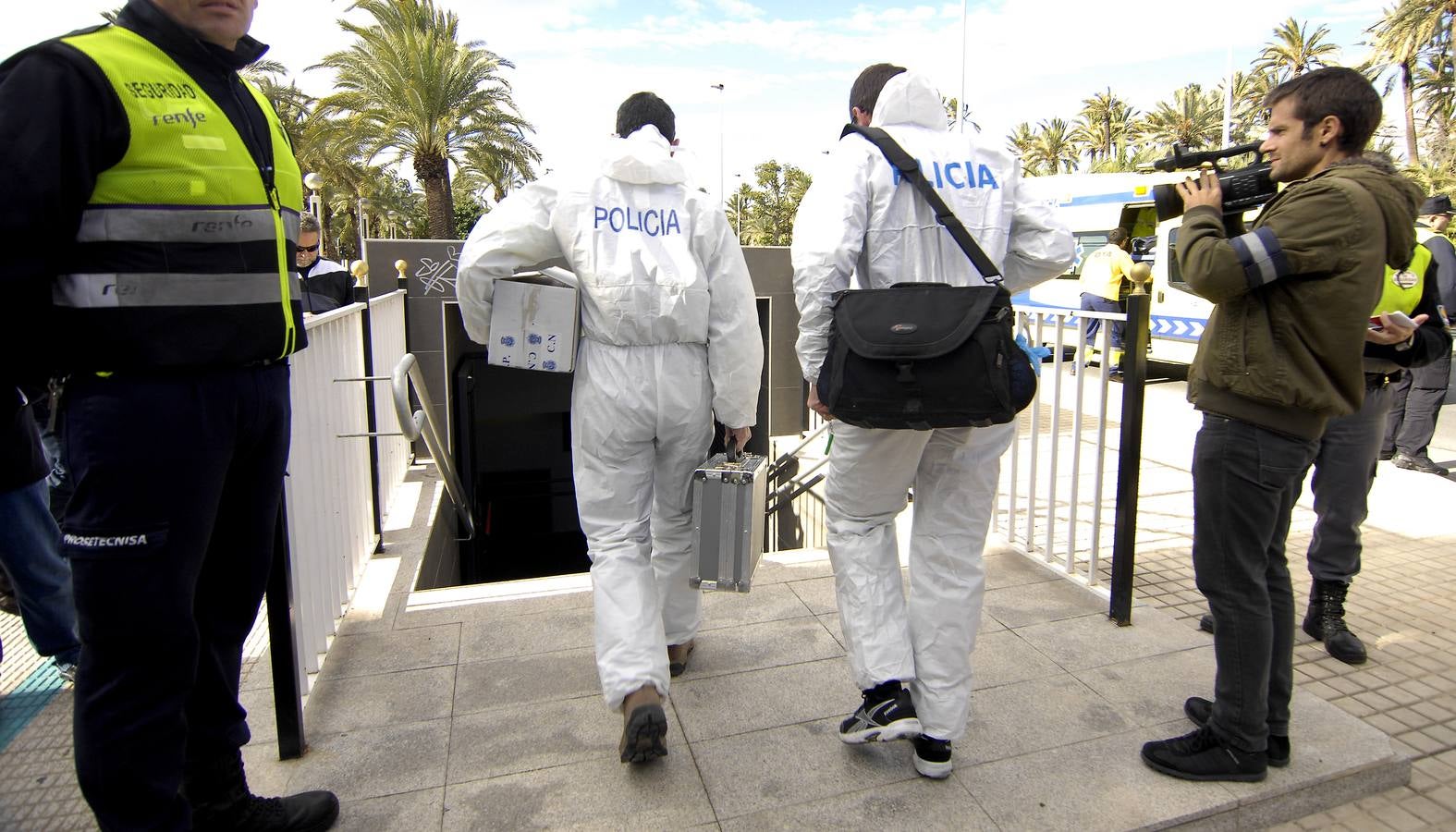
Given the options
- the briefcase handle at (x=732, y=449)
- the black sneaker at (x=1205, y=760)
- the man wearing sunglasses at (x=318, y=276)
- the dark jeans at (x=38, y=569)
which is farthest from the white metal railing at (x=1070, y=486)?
the man wearing sunglasses at (x=318, y=276)

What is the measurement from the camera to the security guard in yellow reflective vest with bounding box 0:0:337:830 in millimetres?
1570

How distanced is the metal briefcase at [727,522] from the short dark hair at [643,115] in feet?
3.46

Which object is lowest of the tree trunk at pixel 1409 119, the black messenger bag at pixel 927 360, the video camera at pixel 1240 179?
the black messenger bag at pixel 927 360

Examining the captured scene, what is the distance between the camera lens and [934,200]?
2.39m

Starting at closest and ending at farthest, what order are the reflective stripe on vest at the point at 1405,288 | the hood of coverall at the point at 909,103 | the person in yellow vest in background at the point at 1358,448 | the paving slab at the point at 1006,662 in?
the hood of coverall at the point at 909,103 → the paving slab at the point at 1006,662 → the person in yellow vest in background at the point at 1358,448 → the reflective stripe on vest at the point at 1405,288

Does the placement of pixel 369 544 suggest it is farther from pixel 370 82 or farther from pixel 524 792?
pixel 370 82

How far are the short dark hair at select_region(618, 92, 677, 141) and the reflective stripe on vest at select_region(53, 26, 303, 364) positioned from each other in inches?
44.4

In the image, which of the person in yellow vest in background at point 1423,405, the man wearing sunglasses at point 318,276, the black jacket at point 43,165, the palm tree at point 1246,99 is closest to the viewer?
the black jacket at point 43,165

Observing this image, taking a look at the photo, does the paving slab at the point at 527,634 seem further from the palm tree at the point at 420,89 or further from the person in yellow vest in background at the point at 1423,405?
the palm tree at the point at 420,89

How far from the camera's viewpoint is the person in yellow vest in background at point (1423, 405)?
230 inches

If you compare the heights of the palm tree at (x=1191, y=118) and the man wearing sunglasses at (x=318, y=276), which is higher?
the palm tree at (x=1191, y=118)

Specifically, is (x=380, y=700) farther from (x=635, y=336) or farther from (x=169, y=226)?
(x=169, y=226)

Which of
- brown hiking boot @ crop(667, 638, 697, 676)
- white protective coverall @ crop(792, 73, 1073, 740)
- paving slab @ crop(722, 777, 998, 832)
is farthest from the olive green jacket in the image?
brown hiking boot @ crop(667, 638, 697, 676)

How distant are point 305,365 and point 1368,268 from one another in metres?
3.08
